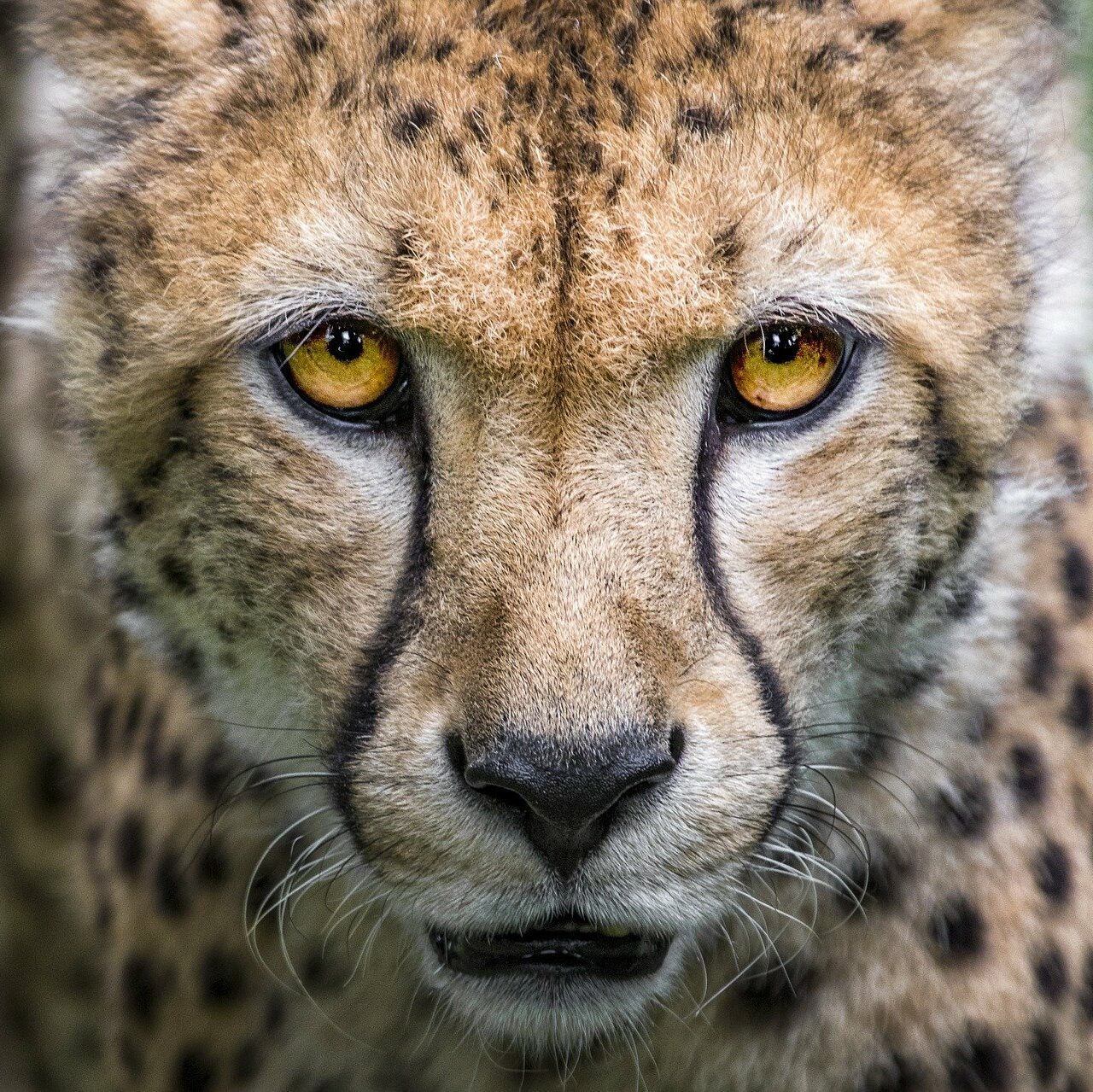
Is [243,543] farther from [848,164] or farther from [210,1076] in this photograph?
[210,1076]

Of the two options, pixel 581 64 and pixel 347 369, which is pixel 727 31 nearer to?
pixel 581 64

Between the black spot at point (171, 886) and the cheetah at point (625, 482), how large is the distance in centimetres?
34

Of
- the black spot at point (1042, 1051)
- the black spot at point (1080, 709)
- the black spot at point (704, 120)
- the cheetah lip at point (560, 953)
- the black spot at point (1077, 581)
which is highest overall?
the black spot at point (704, 120)

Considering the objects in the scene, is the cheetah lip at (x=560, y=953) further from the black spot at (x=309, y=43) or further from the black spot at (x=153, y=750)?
the black spot at (x=309, y=43)

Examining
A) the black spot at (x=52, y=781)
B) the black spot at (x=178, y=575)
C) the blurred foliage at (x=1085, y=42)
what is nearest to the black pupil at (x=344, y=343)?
the black spot at (x=178, y=575)

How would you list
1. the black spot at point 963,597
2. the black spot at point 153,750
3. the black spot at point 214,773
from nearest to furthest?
1. the black spot at point 963,597
2. the black spot at point 214,773
3. the black spot at point 153,750

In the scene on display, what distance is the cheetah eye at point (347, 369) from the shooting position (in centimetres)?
182

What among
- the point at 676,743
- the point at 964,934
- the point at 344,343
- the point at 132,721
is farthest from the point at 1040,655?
the point at 132,721

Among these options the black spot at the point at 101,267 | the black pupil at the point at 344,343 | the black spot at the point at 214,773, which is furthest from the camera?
the black spot at the point at 214,773

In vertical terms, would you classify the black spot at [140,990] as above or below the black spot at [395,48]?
below

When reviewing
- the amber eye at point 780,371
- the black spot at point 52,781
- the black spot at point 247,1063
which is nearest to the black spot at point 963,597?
the amber eye at point 780,371

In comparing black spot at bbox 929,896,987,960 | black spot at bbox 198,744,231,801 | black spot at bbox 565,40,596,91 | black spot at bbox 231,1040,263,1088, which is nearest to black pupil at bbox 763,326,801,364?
black spot at bbox 565,40,596,91

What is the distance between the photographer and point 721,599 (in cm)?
180

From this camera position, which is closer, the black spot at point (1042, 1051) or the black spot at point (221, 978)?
the black spot at point (1042, 1051)
